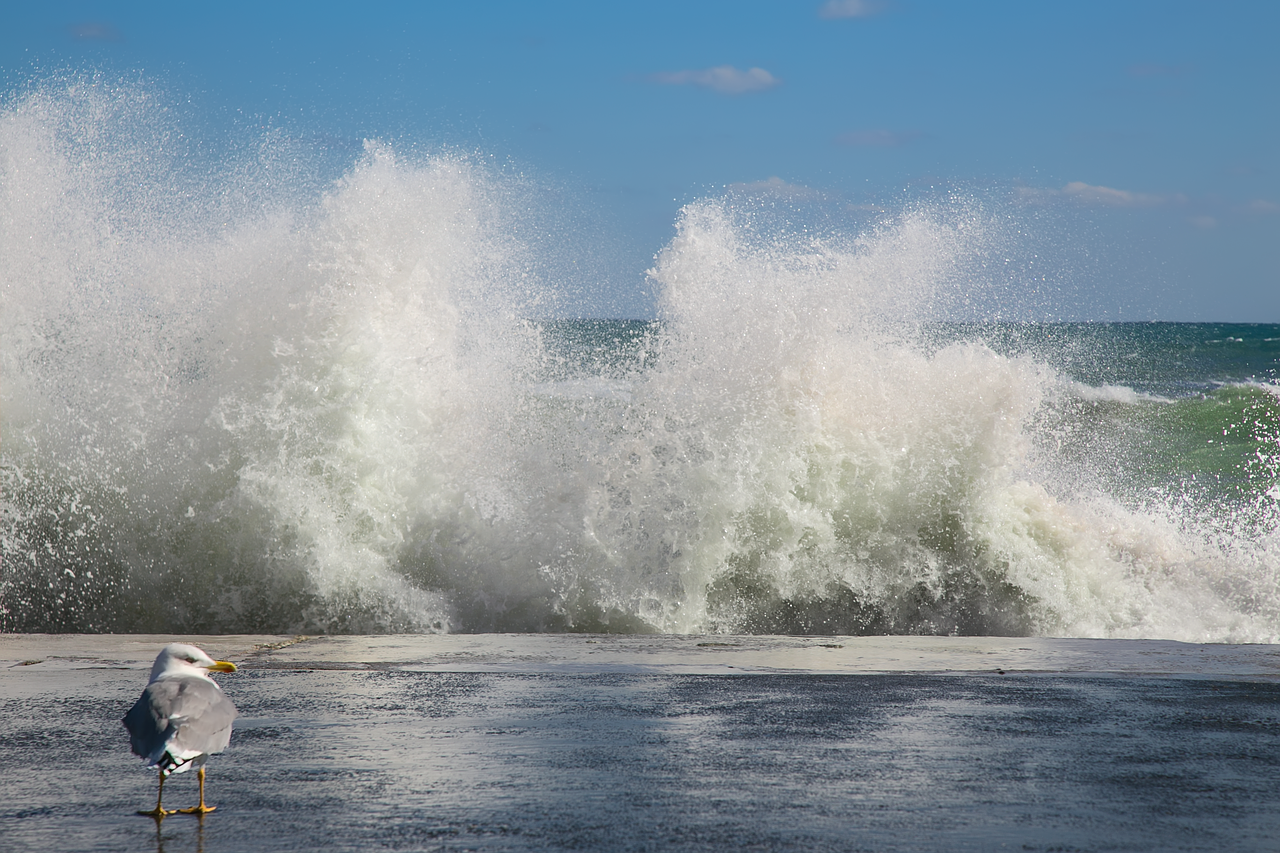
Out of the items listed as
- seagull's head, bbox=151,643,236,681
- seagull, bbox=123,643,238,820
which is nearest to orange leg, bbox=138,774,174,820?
seagull, bbox=123,643,238,820

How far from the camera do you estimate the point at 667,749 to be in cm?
379

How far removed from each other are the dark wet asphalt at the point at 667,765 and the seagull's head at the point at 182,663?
0.37m

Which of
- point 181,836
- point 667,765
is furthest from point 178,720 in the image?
point 667,765

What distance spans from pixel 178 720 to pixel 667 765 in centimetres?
149

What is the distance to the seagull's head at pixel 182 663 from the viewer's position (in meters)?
3.27

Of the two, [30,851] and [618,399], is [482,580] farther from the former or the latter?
[30,851]

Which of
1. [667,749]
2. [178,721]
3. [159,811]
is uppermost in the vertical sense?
[178,721]

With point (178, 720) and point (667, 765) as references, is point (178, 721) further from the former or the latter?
point (667, 765)

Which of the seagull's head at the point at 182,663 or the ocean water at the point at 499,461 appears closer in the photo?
the seagull's head at the point at 182,663

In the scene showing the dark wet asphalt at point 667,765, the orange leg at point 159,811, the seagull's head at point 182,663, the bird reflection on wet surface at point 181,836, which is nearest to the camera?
the bird reflection on wet surface at point 181,836

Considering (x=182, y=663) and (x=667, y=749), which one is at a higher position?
(x=182, y=663)

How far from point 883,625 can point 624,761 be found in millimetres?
4564

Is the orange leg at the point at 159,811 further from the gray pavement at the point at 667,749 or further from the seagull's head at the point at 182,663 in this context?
the seagull's head at the point at 182,663

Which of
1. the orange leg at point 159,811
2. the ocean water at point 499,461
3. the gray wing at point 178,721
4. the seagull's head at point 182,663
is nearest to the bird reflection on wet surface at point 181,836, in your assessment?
the orange leg at point 159,811
